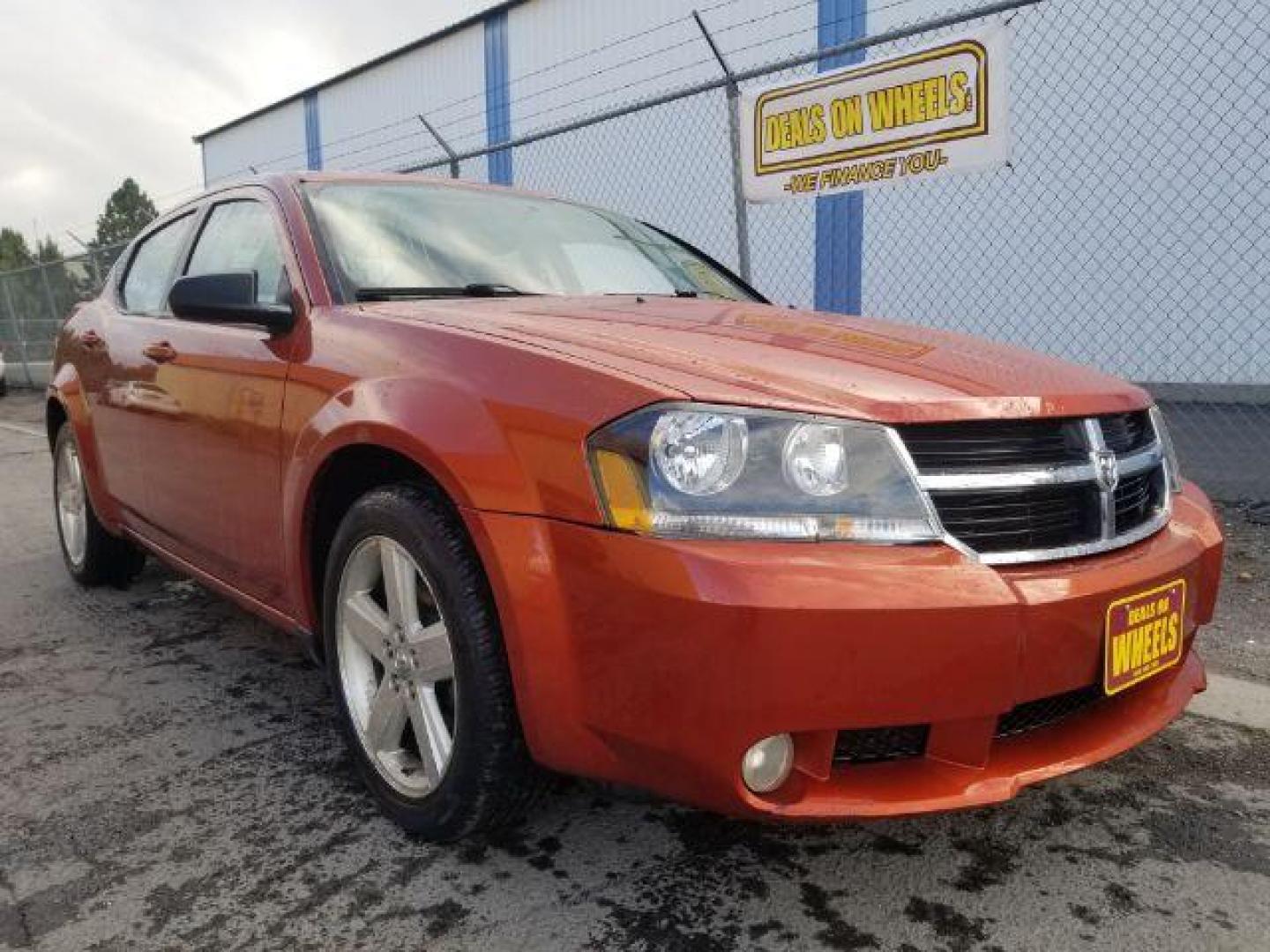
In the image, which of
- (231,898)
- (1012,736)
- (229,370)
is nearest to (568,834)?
(231,898)

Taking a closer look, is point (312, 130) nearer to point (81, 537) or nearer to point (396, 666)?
point (81, 537)

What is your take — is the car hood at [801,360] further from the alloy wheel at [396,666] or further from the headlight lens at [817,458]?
the alloy wheel at [396,666]

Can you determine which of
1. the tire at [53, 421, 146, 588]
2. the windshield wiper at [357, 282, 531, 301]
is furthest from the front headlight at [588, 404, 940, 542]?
the tire at [53, 421, 146, 588]

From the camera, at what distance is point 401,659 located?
2156 millimetres

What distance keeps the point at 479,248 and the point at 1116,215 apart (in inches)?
308

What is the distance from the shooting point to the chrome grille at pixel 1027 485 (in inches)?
68.6

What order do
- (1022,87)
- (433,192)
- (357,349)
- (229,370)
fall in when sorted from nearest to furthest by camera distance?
(357,349), (229,370), (433,192), (1022,87)

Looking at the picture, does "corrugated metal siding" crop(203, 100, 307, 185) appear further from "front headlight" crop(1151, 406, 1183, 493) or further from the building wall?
"front headlight" crop(1151, 406, 1183, 493)

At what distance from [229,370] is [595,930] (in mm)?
1724

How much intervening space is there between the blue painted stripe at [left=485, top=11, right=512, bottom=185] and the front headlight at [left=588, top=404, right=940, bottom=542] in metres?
14.6

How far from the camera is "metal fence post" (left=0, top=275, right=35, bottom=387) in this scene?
1686 cm

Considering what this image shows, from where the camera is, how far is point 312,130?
68.3 ft

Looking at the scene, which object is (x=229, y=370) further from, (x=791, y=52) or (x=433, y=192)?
(x=791, y=52)

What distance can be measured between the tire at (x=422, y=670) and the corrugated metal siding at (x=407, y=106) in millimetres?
13962
